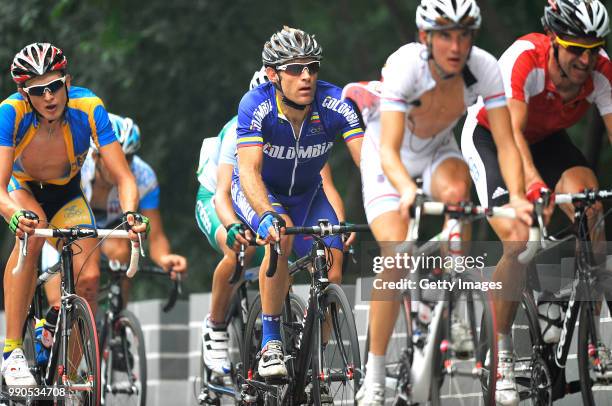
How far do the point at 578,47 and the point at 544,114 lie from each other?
0.66 m

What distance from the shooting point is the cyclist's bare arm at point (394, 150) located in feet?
23.2

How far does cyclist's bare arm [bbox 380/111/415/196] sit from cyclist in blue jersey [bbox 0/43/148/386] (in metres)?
2.11

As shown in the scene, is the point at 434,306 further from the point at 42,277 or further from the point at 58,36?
the point at 58,36

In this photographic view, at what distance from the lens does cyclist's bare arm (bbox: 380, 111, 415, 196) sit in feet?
23.2

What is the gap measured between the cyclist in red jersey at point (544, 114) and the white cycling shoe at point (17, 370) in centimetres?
313

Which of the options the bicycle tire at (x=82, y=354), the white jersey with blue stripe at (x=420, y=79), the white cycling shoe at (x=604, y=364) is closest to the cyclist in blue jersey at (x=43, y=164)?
the bicycle tire at (x=82, y=354)

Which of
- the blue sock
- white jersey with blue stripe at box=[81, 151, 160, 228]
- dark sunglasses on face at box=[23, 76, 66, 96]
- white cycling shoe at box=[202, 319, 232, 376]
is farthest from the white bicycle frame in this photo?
white jersey with blue stripe at box=[81, 151, 160, 228]

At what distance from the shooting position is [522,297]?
327 inches

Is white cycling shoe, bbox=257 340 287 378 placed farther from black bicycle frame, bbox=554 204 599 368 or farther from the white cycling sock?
black bicycle frame, bbox=554 204 599 368

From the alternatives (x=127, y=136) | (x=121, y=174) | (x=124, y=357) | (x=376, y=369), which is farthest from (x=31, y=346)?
(x=376, y=369)

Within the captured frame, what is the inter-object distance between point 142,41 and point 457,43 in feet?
41.7

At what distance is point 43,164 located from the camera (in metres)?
9.59

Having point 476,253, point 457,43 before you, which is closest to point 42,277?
point 476,253

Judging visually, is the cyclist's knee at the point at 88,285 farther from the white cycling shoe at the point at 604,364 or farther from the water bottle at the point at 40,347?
the white cycling shoe at the point at 604,364
